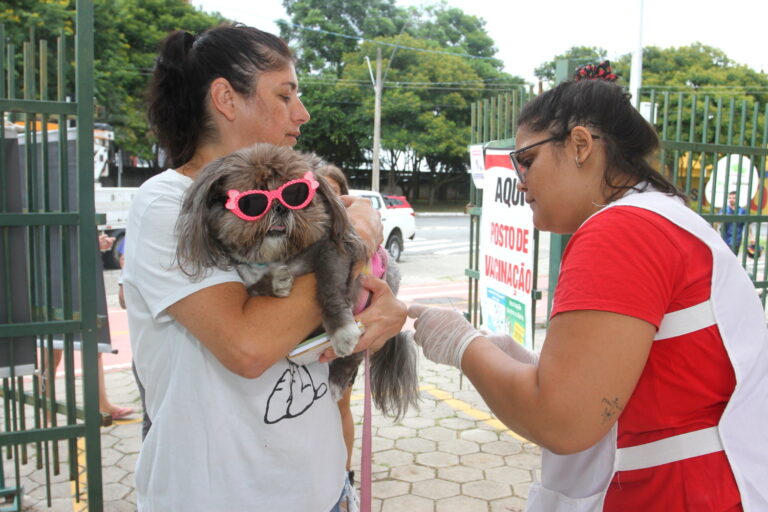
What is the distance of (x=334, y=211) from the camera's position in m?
1.74

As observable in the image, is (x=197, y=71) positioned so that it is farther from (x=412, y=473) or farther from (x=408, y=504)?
(x=412, y=473)

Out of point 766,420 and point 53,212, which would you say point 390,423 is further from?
point 766,420

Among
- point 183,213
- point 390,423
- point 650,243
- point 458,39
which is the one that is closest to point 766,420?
point 650,243

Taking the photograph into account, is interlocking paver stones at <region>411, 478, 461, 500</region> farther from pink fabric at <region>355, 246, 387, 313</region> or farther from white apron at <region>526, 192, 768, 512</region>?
white apron at <region>526, 192, 768, 512</region>

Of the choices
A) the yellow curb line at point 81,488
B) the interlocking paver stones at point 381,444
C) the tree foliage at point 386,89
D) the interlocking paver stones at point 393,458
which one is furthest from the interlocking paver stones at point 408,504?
the tree foliage at point 386,89

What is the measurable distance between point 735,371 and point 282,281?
1.13 metres

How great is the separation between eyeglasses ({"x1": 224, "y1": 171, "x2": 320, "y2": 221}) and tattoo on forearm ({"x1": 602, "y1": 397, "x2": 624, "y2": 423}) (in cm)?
88

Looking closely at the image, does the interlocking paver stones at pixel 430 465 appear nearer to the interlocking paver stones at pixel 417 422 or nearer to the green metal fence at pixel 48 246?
the interlocking paver stones at pixel 417 422

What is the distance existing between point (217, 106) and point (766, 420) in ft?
5.56

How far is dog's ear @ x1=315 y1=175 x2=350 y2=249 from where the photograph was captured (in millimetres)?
1723

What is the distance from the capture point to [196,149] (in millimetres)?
1907

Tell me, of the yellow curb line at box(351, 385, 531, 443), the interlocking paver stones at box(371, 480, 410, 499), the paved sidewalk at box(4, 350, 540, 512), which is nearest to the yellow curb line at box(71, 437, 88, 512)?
the paved sidewalk at box(4, 350, 540, 512)

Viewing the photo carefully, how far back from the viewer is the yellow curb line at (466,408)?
16.4 ft

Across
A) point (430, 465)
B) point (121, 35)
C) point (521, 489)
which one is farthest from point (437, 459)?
point (121, 35)
